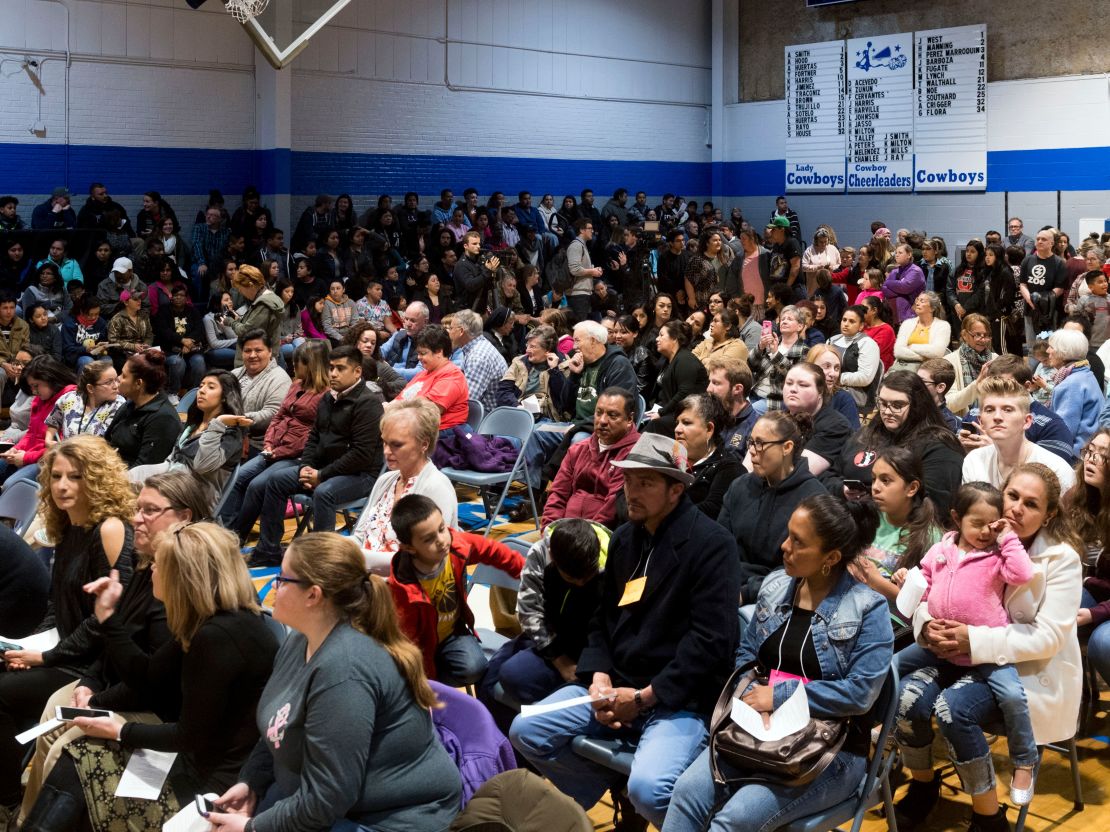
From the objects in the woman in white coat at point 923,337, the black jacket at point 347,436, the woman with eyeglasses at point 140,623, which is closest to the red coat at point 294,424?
the black jacket at point 347,436

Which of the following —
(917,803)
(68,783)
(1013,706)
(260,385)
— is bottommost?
(917,803)

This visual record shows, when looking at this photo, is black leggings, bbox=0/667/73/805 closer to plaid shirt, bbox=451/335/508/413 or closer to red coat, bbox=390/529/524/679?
red coat, bbox=390/529/524/679

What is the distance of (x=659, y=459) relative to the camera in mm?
3588

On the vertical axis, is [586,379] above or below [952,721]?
above

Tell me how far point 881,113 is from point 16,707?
17033 mm

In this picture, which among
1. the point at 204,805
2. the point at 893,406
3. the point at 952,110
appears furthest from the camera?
the point at 952,110

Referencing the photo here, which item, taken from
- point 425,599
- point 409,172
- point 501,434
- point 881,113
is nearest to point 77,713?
point 425,599

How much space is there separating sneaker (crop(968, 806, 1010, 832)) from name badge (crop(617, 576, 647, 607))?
1197mm

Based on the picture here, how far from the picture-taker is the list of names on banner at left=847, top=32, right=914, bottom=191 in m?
18.5

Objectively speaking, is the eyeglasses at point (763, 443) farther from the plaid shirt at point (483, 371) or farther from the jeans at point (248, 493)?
the plaid shirt at point (483, 371)

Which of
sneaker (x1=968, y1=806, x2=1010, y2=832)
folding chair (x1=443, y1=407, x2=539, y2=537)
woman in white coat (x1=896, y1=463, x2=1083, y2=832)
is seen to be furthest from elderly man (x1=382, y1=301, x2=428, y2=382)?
sneaker (x1=968, y1=806, x2=1010, y2=832)

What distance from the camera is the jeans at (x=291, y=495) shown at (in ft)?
21.0

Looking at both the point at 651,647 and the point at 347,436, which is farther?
the point at 347,436

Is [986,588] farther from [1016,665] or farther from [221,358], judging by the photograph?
[221,358]
